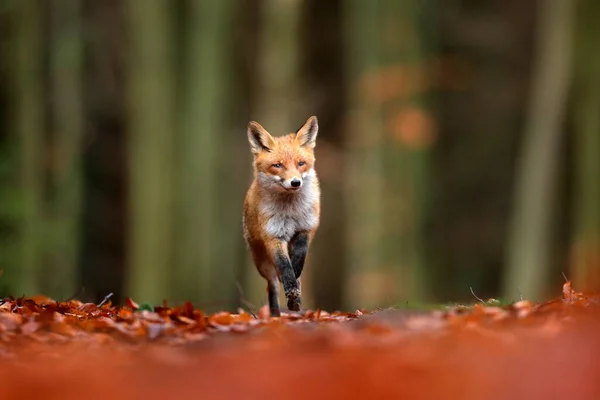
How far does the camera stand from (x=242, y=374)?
564 centimetres

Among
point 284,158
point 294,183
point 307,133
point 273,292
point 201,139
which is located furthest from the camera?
point 201,139

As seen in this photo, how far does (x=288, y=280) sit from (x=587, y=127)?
1758 centimetres

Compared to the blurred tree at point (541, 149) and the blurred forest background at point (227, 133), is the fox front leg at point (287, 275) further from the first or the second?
the blurred tree at point (541, 149)

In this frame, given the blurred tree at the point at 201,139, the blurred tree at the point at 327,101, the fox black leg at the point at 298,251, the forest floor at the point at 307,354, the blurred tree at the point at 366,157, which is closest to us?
the forest floor at the point at 307,354

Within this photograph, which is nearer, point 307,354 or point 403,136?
point 307,354

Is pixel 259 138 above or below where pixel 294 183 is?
above

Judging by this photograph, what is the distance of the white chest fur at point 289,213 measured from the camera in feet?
28.6

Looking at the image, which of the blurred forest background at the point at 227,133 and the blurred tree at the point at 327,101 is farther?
the blurred tree at the point at 327,101

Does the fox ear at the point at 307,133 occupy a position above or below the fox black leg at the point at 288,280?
above

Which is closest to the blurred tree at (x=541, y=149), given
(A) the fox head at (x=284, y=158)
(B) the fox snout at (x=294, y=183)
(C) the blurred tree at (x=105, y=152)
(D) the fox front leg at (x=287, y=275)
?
(C) the blurred tree at (x=105, y=152)

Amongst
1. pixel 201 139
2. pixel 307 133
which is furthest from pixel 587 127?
pixel 307 133

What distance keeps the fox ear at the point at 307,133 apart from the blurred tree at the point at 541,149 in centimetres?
1560

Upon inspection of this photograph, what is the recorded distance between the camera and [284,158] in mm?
8594

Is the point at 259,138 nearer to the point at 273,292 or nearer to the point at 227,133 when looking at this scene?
the point at 273,292
